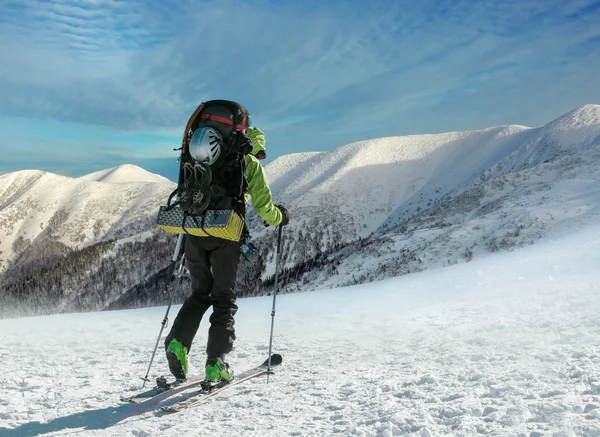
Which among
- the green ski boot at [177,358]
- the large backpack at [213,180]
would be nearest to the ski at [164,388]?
the green ski boot at [177,358]

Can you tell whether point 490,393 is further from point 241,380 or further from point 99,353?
point 99,353

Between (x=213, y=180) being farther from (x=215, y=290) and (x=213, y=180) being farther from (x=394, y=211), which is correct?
(x=394, y=211)

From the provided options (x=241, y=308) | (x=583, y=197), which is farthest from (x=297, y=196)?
(x=241, y=308)

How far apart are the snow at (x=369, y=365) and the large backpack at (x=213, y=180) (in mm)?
2015

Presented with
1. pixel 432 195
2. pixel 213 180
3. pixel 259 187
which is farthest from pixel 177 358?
pixel 432 195

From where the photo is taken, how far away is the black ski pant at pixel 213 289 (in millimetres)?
5699

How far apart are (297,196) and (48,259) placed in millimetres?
114438

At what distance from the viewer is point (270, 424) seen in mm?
4391

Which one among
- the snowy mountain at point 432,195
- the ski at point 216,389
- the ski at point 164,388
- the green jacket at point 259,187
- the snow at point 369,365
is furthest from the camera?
the snowy mountain at point 432,195

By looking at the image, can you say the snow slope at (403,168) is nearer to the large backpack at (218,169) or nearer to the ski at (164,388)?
the large backpack at (218,169)

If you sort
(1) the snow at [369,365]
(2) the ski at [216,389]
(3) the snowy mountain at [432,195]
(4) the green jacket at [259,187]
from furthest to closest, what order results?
(3) the snowy mountain at [432,195], (4) the green jacket at [259,187], (2) the ski at [216,389], (1) the snow at [369,365]

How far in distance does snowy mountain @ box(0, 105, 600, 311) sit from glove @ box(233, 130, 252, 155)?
28.7 meters

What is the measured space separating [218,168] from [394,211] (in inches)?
4147

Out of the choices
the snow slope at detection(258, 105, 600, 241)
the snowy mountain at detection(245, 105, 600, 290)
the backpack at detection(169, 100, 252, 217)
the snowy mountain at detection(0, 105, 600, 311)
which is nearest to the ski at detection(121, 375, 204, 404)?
the backpack at detection(169, 100, 252, 217)
